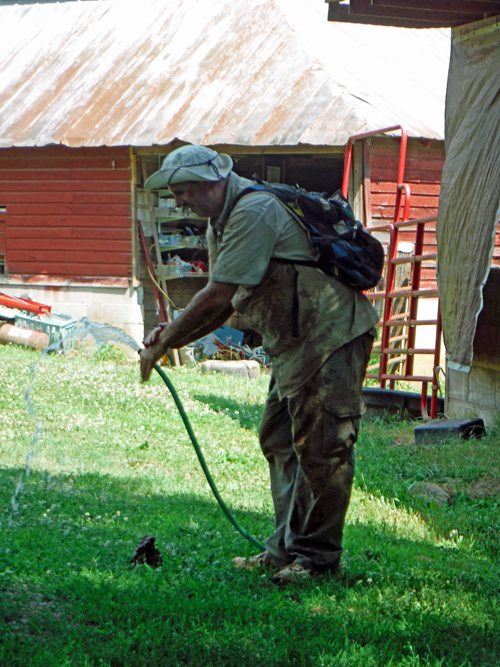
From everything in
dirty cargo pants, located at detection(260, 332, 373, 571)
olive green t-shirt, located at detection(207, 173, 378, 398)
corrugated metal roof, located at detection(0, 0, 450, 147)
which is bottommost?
dirty cargo pants, located at detection(260, 332, 373, 571)

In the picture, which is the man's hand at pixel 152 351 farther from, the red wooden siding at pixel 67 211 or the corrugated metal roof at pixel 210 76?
the red wooden siding at pixel 67 211

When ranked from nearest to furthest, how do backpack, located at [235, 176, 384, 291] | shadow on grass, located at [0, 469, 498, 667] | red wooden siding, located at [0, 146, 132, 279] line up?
shadow on grass, located at [0, 469, 498, 667]
backpack, located at [235, 176, 384, 291]
red wooden siding, located at [0, 146, 132, 279]

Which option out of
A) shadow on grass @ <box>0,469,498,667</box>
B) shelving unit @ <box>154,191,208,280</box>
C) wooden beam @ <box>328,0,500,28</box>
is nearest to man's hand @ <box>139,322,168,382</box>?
shadow on grass @ <box>0,469,498,667</box>

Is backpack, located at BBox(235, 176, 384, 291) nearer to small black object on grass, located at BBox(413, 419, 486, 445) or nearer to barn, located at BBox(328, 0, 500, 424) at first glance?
barn, located at BBox(328, 0, 500, 424)

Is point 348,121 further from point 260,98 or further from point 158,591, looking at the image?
point 158,591

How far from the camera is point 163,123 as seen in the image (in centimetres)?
1438

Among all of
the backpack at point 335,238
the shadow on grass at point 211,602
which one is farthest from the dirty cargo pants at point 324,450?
the backpack at point 335,238

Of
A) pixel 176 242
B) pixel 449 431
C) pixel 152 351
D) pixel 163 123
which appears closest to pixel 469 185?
pixel 449 431

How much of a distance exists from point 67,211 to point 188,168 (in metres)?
12.7

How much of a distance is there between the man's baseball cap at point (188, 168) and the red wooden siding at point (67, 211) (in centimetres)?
1170

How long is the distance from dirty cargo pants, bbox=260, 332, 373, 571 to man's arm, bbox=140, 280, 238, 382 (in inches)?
21.2

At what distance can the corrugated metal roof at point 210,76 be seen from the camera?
13797 millimetres

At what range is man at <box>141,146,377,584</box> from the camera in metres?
3.64

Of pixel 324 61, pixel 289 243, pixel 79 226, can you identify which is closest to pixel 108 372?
pixel 79 226
